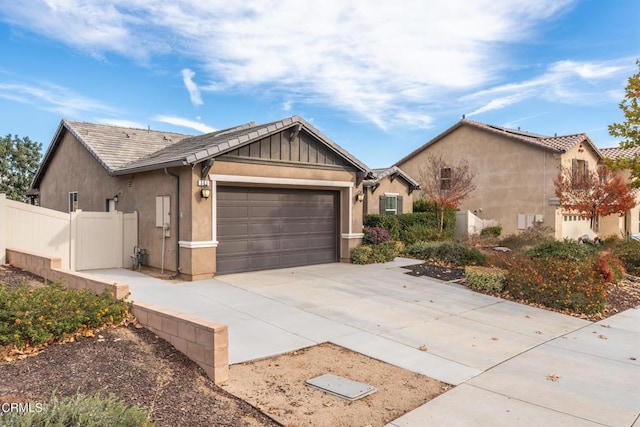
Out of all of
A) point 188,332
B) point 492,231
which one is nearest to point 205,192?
point 188,332

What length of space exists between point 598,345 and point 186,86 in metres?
16.5

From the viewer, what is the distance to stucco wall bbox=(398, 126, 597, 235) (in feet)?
72.2

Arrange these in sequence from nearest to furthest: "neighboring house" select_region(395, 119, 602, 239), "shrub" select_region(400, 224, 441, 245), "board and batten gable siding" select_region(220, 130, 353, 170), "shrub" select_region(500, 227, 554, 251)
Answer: "board and batten gable siding" select_region(220, 130, 353, 170), "shrub" select_region(500, 227, 554, 251), "shrub" select_region(400, 224, 441, 245), "neighboring house" select_region(395, 119, 602, 239)

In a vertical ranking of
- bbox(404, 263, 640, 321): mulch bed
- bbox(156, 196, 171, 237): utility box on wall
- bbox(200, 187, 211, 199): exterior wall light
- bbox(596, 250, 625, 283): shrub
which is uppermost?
bbox(200, 187, 211, 199): exterior wall light

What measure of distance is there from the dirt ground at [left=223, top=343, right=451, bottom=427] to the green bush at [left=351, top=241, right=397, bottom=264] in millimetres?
7882

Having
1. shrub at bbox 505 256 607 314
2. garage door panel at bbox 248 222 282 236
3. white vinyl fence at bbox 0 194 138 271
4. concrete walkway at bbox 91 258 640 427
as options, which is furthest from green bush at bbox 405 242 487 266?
white vinyl fence at bbox 0 194 138 271

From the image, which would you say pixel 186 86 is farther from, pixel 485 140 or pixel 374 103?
pixel 485 140

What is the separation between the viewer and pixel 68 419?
112 inches

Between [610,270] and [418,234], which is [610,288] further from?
[418,234]

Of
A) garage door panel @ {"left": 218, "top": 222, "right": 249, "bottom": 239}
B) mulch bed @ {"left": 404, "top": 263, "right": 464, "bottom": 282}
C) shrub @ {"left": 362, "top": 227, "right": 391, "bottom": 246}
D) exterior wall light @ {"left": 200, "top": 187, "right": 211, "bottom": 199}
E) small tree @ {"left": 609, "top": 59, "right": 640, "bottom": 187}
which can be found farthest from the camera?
shrub @ {"left": 362, "top": 227, "right": 391, "bottom": 246}

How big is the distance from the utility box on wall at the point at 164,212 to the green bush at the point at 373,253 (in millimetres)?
5880

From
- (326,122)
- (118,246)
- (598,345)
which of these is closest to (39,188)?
(118,246)

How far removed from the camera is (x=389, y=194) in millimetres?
20656

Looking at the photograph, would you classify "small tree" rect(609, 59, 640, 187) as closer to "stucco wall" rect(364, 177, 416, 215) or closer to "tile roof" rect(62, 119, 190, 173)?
"stucco wall" rect(364, 177, 416, 215)
